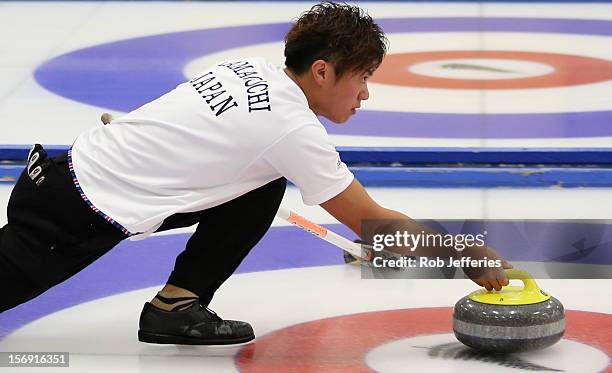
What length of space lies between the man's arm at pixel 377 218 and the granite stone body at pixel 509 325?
6 cm

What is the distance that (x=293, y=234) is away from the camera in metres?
4.22

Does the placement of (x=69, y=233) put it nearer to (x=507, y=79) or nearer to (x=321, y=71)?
(x=321, y=71)

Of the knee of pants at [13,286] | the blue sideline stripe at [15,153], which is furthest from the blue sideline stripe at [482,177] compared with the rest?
the knee of pants at [13,286]

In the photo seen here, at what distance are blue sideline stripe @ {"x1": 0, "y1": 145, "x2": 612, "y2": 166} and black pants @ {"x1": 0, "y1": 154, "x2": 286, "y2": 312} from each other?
1.68m

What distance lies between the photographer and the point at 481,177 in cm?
484

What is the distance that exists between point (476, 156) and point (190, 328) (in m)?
1.88

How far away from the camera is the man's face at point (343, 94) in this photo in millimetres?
3115

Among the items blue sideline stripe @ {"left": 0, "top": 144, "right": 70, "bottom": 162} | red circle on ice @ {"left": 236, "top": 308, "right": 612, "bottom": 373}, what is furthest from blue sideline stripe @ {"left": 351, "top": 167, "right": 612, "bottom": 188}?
red circle on ice @ {"left": 236, "top": 308, "right": 612, "bottom": 373}

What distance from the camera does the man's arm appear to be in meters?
3.03

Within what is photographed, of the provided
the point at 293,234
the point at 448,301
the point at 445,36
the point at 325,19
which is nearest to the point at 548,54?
the point at 445,36

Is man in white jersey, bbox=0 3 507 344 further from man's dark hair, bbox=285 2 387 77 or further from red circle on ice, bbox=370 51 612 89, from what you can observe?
red circle on ice, bbox=370 51 612 89

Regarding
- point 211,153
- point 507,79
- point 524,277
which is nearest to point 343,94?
point 211,153

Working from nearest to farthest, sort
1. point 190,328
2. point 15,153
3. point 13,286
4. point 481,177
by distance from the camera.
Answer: point 13,286
point 190,328
point 481,177
point 15,153

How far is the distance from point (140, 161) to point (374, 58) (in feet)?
1.85
